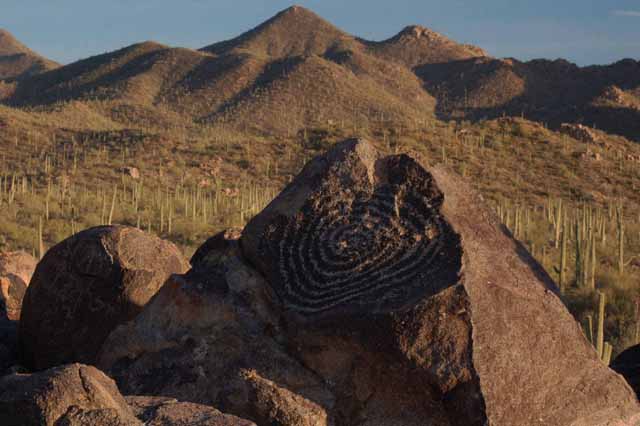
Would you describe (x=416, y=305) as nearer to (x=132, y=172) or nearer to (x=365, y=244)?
(x=365, y=244)

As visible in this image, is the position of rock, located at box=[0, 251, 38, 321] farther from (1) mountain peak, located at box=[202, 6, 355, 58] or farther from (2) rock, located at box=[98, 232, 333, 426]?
(1) mountain peak, located at box=[202, 6, 355, 58]

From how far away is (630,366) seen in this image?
6.65 m

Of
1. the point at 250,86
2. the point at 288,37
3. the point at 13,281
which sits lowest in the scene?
the point at 13,281

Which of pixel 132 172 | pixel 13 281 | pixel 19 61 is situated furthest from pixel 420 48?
pixel 13 281

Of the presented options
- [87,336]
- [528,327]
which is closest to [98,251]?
[87,336]

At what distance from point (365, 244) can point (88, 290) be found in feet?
8.65

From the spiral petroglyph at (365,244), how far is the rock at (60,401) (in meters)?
1.68

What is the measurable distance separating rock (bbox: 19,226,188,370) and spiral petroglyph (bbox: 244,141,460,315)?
173 cm

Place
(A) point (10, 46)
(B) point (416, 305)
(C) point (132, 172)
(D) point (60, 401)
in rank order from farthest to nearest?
(A) point (10, 46)
(C) point (132, 172)
(B) point (416, 305)
(D) point (60, 401)

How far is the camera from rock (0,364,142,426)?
3.00 metres

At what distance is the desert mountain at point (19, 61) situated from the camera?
339ft

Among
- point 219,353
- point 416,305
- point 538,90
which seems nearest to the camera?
point 416,305

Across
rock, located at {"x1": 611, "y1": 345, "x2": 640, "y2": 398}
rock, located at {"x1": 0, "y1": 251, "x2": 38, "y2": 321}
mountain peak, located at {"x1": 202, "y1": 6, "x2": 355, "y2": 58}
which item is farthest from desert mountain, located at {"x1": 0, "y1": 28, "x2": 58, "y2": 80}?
rock, located at {"x1": 611, "y1": 345, "x2": 640, "y2": 398}

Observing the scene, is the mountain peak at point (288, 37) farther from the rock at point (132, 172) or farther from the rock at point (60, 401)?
the rock at point (60, 401)
